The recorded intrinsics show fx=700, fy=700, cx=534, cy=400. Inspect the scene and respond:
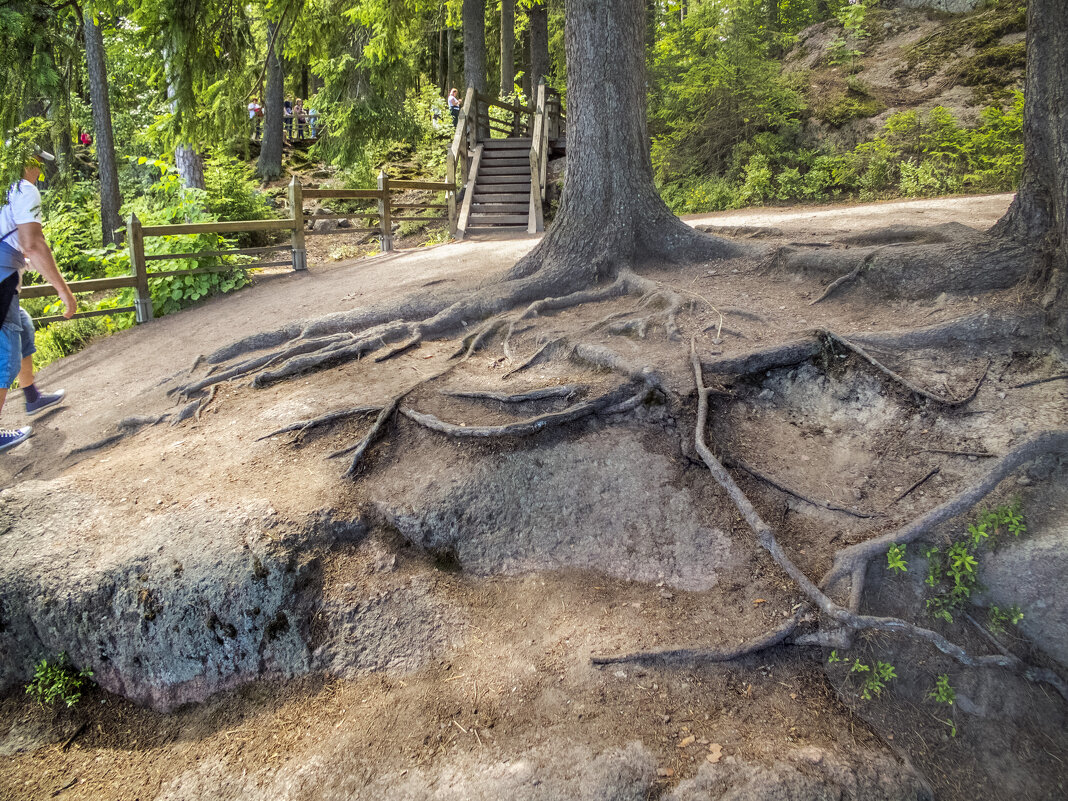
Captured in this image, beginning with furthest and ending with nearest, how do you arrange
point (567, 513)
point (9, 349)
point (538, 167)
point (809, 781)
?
Answer: point (538, 167), point (9, 349), point (567, 513), point (809, 781)

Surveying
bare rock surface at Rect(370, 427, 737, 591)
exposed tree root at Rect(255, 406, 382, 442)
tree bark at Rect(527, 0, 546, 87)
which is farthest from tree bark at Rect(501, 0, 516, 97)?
bare rock surface at Rect(370, 427, 737, 591)

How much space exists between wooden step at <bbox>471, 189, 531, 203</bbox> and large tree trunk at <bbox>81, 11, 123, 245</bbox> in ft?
24.4

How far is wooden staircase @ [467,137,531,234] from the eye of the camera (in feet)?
50.5

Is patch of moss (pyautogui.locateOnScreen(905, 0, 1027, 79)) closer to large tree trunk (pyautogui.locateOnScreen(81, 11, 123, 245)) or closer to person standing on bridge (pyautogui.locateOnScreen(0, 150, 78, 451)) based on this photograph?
person standing on bridge (pyautogui.locateOnScreen(0, 150, 78, 451))

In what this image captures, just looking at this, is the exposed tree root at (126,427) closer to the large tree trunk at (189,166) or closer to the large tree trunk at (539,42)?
the large tree trunk at (189,166)

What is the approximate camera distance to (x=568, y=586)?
14.9 feet

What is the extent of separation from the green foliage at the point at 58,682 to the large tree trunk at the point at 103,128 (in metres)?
11.4

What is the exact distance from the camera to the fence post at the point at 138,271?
9.65m

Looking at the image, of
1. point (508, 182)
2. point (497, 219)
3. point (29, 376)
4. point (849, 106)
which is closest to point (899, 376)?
point (29, 376)

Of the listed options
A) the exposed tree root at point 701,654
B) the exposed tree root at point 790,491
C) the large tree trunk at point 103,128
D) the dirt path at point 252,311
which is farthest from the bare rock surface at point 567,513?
the large tree trunk at point 103,128

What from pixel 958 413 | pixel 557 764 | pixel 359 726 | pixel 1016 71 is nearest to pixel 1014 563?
pixel 958 413

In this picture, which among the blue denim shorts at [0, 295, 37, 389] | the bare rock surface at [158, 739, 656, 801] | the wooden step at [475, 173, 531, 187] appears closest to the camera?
the bare rock surface at [158, 739, 656, 801]

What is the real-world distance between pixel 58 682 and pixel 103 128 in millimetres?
13409

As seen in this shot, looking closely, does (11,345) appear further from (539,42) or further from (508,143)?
(539,42)
